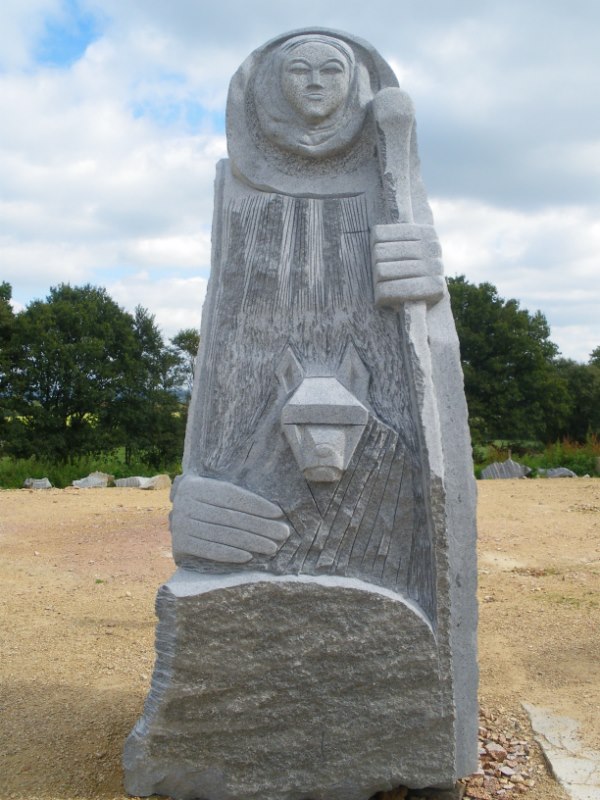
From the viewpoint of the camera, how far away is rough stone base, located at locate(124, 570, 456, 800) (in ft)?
7.38

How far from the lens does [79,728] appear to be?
2.88 m

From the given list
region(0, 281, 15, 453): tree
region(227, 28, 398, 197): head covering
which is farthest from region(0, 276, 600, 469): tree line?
region(227, 28, 398, 197): head covering

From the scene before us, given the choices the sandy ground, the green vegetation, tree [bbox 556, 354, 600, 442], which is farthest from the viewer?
tree [bbox 556, 354, 600, 442]

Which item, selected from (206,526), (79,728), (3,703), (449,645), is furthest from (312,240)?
(3,703)

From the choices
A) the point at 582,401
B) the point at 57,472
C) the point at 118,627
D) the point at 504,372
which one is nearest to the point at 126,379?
the point at 57,472

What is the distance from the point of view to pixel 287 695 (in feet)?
7.47

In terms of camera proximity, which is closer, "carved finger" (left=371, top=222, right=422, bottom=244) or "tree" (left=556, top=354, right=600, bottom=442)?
"carved finger" (left=371, top=222, right=422, bottom=244)

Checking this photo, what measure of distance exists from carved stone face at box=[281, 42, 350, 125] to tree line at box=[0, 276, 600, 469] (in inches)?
454

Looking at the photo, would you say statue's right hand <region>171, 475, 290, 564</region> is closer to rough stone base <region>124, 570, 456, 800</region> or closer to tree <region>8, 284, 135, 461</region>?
rough stone base <region>124, 570, 456, 800</region>

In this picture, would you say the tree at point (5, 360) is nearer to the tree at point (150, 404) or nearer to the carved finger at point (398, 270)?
the tree at point (150, 404)

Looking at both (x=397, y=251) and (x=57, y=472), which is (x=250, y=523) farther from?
(x=57, y=472)

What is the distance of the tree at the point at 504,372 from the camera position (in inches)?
677

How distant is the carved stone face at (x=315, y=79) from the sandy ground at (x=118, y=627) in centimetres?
240

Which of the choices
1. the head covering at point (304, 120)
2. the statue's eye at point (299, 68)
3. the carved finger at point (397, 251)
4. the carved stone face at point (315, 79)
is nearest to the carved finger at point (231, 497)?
the carved finger at point (397, 251)
